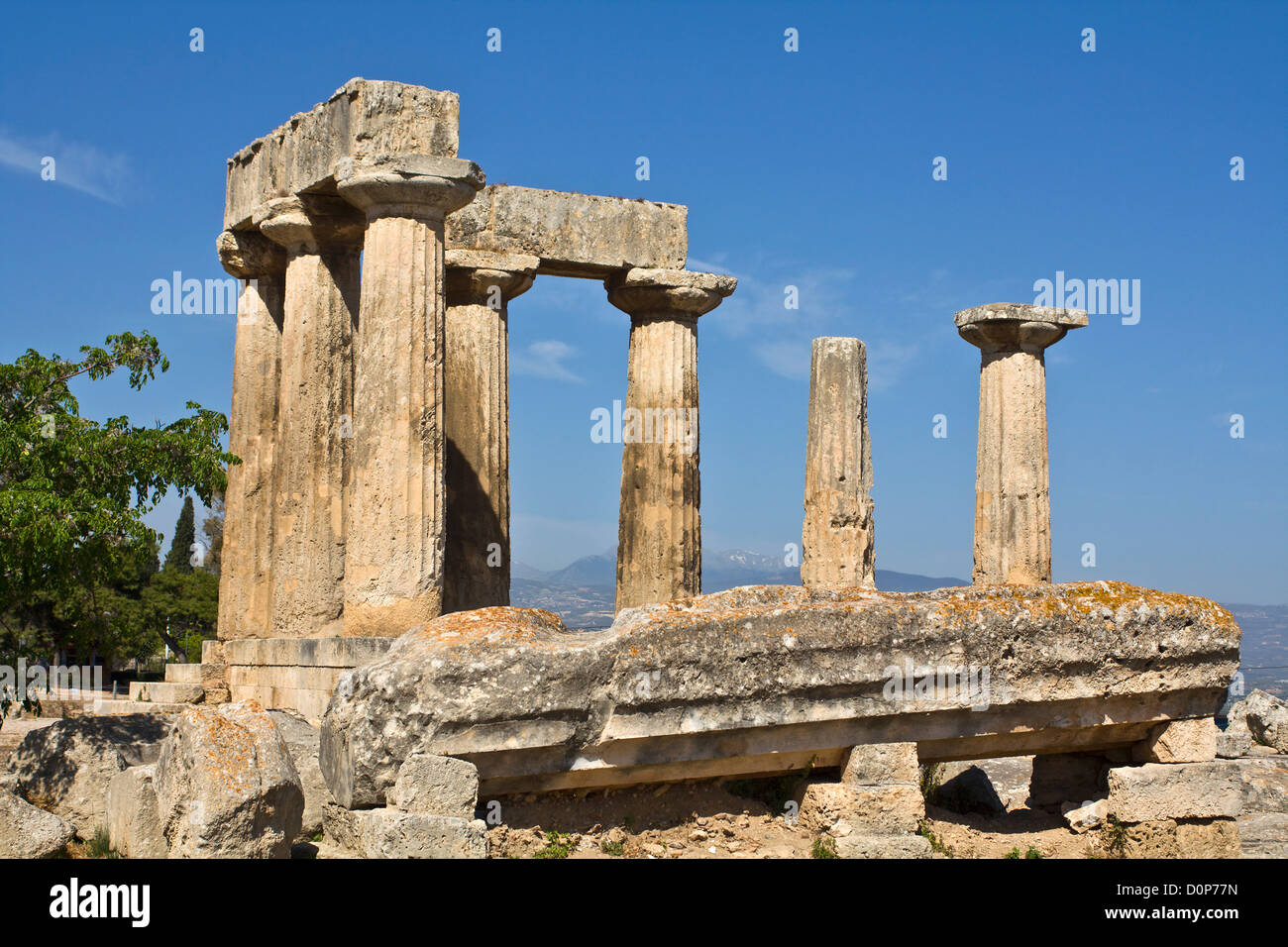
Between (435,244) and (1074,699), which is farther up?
(435,244)

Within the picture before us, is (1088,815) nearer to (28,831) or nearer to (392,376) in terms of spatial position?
(28,831)

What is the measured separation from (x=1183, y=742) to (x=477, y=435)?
471 inches

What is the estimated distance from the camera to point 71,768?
12.5 m

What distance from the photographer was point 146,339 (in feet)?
50.8

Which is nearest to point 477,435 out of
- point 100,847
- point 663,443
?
point 663,443

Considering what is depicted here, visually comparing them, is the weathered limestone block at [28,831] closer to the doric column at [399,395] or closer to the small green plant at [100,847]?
the small green plant at [100,847]

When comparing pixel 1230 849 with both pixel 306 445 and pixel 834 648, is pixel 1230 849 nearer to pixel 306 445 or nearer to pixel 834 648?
pixel 834 648

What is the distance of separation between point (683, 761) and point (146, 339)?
816 cm

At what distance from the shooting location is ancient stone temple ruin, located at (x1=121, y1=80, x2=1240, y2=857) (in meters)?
10.1

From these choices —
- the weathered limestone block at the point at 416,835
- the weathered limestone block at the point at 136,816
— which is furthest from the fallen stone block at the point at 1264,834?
the weathered limestone block at the point at 136,816

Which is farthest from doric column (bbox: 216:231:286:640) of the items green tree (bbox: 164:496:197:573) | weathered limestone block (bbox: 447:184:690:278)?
green tree (bbox: 164:496:197:573)

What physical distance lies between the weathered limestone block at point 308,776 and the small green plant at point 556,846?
1.56 m

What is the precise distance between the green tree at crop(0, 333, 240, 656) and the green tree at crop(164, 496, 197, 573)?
44.2 metres
